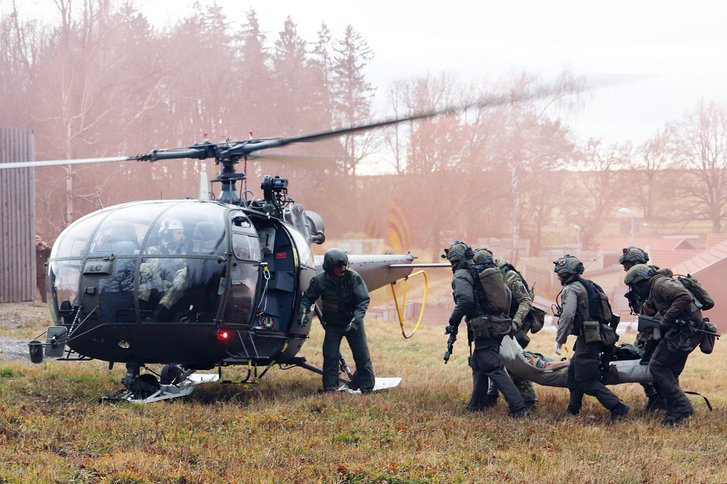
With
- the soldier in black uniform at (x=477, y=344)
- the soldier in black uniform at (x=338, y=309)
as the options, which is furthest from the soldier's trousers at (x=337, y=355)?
the soldier in black uniform at (x=477, y=344)

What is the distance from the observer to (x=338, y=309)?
9.95m

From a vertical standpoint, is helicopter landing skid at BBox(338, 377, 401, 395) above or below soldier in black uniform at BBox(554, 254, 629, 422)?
below

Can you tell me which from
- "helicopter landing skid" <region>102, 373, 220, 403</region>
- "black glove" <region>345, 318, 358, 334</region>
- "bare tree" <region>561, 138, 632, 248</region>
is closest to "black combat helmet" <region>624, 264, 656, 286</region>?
"black glove" <region>345, 318, 358, 334</region>

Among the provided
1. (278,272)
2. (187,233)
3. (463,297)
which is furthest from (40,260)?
(463,297)

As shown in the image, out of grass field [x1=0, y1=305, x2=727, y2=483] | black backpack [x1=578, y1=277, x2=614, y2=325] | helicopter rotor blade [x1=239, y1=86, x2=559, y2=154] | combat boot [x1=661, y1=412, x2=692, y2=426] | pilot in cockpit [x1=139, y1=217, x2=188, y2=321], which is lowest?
combat boot [x1=661, y1=412, x2=692, y2=426]

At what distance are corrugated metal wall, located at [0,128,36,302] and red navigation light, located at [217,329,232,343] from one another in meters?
11.9

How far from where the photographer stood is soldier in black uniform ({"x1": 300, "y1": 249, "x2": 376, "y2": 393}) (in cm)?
977

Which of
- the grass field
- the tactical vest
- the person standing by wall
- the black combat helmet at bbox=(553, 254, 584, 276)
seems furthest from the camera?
the person standing by wall

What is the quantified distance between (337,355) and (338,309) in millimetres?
571

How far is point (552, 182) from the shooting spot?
43.5m

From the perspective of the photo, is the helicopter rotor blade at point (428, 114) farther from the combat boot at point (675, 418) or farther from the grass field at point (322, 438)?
the combat boot at point (675, 418)

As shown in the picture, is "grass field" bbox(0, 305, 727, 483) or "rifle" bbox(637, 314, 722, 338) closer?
"grass field" bbox(0, 305, 727, 483)

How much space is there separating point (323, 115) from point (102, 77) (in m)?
8.95

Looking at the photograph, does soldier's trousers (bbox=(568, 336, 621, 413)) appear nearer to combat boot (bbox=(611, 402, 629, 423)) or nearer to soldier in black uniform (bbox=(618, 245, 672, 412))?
combat boot (bbox=(611, 402, 629, 423))
